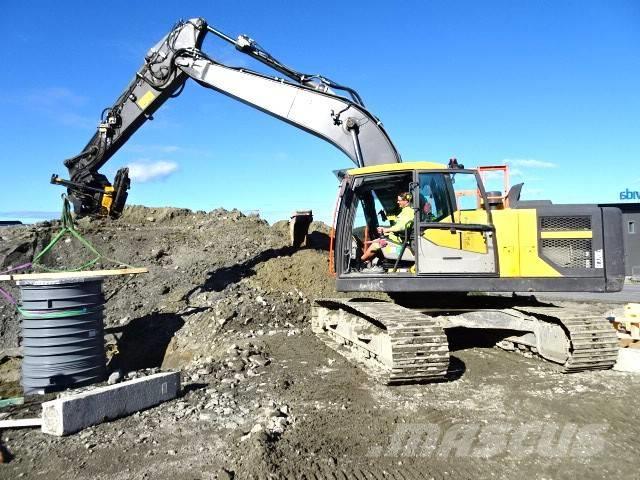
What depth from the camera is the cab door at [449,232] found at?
6.20 m

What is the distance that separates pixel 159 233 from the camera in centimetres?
1257

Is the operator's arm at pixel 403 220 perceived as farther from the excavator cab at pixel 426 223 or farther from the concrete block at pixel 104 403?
the concrete block at pixel 104 403

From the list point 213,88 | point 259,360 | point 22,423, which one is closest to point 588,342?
point 259,360

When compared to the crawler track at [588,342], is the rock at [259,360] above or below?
below

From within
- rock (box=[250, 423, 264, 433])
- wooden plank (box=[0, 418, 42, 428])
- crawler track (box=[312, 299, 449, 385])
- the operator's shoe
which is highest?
the operator's shoe

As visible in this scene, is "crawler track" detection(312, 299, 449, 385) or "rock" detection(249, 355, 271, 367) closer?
"crawler track" detection(312, 299, 449, 385)

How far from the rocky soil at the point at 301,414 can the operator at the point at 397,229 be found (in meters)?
1.37

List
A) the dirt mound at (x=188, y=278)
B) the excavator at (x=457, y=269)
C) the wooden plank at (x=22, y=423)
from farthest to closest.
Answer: the dirt mound at (x=188, y=278) → the excavator at (x=457, y=269) → the wooden plank at (x=22, y=423)

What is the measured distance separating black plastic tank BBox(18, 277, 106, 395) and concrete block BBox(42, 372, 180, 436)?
159cm

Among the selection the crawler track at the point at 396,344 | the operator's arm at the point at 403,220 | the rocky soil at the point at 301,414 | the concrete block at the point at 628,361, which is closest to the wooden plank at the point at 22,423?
the rocky soil at the point at 301,414

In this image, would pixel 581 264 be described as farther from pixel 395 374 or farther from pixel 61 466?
pixel 61 466

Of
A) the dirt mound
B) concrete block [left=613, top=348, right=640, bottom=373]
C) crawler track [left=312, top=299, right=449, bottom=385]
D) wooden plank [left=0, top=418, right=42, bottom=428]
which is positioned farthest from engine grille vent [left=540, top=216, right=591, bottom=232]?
wooden plank [left=0, top=418, right=42, bottom=428]

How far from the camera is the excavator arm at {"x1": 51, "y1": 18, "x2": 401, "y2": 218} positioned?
789 cm

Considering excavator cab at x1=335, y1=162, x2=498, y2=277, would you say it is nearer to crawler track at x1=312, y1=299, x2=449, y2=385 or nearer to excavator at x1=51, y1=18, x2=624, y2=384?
excavator at x1=51, y1=18, x2=624, y2=384
